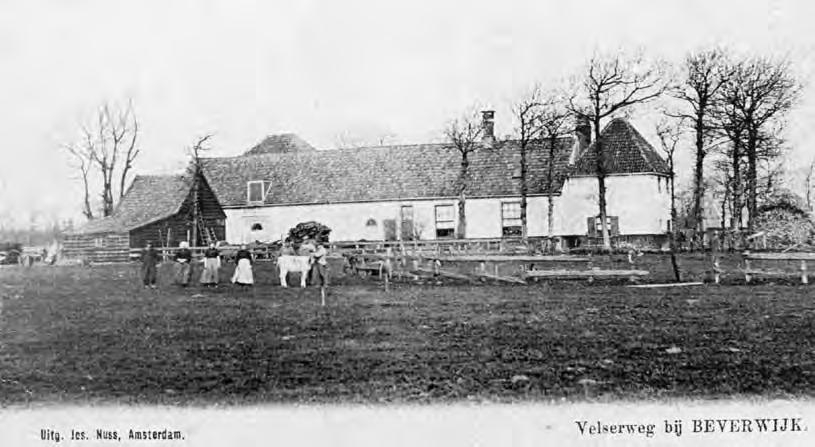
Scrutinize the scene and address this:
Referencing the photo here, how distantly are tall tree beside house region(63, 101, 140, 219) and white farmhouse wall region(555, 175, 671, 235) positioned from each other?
18.8 metres

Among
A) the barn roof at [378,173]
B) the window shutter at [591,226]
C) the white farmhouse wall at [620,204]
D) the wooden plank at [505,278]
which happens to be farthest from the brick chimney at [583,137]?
the wooden plank at [505,278]

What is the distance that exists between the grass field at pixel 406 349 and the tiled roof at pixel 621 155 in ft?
60.4

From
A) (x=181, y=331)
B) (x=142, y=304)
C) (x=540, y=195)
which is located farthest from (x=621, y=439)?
(x=540, y=195)

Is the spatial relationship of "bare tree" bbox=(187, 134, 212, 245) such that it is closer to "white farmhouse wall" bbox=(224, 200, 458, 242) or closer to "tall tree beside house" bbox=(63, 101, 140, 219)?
"tall tree beside house" bbox=(63, 101, 140, 219)

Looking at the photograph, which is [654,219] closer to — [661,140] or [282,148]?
[661,140]

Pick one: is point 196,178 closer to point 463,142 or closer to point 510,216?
point 463,142

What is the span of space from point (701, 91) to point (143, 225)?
1617 centimetres

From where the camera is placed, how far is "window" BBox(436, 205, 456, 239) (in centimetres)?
3041

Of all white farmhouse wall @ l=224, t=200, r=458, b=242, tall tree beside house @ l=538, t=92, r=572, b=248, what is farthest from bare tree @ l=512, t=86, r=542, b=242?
white farmhouse wall @ l=224, t=200, r=458, b=242

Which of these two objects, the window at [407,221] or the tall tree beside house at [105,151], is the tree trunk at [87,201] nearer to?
the tall tree beside house at [105,151]

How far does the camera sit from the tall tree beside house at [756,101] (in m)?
16.9

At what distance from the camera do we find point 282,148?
33375 millimetres

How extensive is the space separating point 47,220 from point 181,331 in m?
5.17

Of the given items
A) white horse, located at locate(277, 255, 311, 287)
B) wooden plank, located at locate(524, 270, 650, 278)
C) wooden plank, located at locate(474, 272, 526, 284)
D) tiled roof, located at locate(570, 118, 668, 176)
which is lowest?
wooden plank, located at locate(474, 272, 526, 284)
